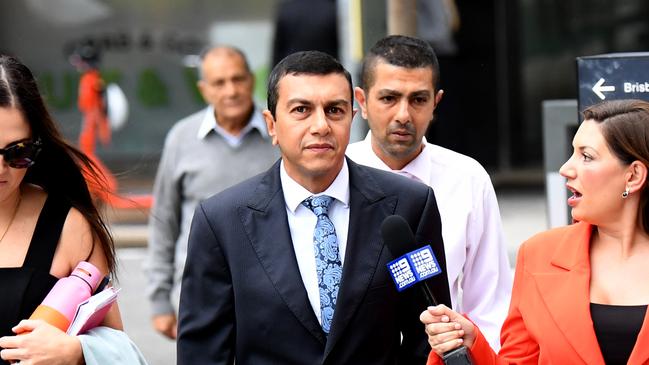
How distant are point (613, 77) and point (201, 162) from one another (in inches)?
112

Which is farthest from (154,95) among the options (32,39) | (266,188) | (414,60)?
(266,188)

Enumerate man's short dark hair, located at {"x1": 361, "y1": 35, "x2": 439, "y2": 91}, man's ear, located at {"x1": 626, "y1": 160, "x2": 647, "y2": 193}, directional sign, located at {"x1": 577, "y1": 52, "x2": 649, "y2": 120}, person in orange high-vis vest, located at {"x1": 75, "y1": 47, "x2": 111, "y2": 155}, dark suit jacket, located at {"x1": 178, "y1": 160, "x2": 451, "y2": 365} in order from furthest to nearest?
person in orange high-vis vest, located at {"x1": 75, "y1": 47, "x2": 111, "y2": 155} < man's short dark hair, located at {"x1": 361, "y1": 35, "x2": 439, "y2": 91} < directional sign, located at {"x1": 577, "y1": 52, "x2": 649, "y2": 120} < dark suit jacket, located at {"x1": 178, "y1": 160, "x2": 451, "y2": 365} < man's ear, located at {"x1": 626, "y1": 160, "x2": 647, "y2": 193}

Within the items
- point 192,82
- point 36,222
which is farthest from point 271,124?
point 192,82

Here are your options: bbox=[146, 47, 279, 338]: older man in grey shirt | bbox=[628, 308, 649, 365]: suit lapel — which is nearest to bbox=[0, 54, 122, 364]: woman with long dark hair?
bbox=[628, 308, 649, 365]: suit lapel

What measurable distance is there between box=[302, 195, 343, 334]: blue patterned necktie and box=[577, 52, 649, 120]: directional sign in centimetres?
123

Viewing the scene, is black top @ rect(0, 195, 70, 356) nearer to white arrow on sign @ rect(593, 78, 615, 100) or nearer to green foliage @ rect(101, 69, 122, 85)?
white arrow on sign @ rect(593, 78, 615, 100)

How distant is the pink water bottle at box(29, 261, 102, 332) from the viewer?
4.13m

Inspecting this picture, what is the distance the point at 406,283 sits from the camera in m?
3.91

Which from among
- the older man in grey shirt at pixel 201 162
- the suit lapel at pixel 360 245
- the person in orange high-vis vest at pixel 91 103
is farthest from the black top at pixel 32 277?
the person in orange high-vis vest at pixel 91 103

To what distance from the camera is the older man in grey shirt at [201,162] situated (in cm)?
730

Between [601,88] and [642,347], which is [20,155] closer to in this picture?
[642,347]

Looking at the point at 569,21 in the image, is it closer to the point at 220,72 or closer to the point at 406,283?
the point at 220,72

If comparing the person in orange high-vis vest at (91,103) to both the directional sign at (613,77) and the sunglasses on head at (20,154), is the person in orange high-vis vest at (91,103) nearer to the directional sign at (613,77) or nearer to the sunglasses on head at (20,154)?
the directional sign at (613,77)

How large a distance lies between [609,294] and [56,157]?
1810mm
